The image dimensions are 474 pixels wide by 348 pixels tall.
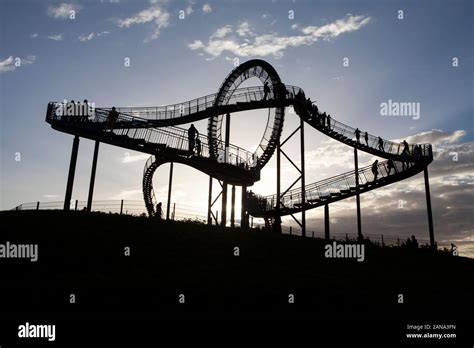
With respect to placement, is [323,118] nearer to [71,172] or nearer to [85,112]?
[85,112]

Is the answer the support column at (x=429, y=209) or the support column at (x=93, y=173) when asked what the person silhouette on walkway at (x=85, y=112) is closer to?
the support column at (x=93, y=173)

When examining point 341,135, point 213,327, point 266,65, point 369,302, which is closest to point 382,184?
point 341,135

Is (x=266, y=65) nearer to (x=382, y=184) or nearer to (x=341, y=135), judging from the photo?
(x=341, y=135)

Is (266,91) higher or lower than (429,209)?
higher

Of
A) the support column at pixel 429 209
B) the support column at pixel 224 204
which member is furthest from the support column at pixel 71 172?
the support column at pixel 429 209

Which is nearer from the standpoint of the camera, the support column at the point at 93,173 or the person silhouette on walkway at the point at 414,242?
the support column at the point at 93,173

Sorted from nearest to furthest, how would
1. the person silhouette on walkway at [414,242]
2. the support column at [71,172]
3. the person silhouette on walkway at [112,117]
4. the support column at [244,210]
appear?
the support column at [71,172] → the person silhouette on walkway at [112,117] → the person silhouette on walkway at [414,242] → the support column at [244,210]

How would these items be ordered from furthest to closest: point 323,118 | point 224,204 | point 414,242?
1. point 323,118
2. point 414,242
3. point 224,204

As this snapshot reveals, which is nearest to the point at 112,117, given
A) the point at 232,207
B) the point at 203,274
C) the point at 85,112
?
the point at 85,112

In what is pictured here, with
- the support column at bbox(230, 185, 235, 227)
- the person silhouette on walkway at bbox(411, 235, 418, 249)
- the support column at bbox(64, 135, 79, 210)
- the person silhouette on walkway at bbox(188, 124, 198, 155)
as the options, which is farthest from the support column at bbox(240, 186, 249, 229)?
the person silhouette on walkway at bbox(411, 235, 418, 249)

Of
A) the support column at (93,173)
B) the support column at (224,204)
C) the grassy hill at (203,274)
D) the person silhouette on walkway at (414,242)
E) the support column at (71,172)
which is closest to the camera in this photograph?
the grassy hill at (203,274)

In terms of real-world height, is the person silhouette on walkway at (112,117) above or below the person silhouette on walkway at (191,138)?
above

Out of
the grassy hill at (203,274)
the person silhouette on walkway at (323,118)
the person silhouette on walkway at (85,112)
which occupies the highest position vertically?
the person silhouette on walkway at (323,118)
